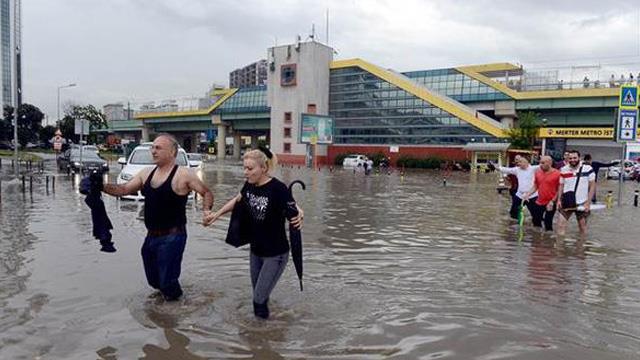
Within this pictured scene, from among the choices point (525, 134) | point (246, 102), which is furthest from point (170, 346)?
point (246, 102)

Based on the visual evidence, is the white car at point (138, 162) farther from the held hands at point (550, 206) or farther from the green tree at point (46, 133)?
the green tree at point (46, 133)

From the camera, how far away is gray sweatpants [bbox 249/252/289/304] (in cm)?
518

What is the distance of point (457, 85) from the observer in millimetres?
74938

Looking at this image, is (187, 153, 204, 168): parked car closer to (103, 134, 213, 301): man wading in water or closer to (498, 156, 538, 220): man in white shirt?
(498, 156, 538, 220): man in white shirt

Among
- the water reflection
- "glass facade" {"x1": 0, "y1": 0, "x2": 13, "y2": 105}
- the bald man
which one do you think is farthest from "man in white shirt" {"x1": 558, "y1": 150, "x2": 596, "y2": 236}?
"glass facade" {"x1": 0, "y1": 0, "x2": 13, "y2": 105}

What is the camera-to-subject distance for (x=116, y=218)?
12.4 metres

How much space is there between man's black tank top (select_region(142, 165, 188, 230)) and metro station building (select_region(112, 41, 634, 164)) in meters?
54.8

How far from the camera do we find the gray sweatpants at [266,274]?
5.18 m

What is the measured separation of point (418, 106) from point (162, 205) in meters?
64.7

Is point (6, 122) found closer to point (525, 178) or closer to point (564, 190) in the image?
point (525, 178)

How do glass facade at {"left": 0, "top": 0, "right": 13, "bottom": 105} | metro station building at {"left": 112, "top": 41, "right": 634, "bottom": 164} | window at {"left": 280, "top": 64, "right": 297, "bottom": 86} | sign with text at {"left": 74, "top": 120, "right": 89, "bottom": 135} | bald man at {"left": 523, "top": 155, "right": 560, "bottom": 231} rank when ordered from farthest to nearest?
1. window at {"left": 280, "top": 64, "right": 297, "bottom": 86}
2. metro station building at {"left": 112, "top": 41, "right": 634, "bottom": 164}
3. glass facade at {"left": 0, "top": 0, "right": 13, "bottom": 105}
4. sign with text at {"left": 74, "top": 120, "right": 89, "bottom": 135}
5. bald man at {"left": 523, "top": 155, "right": 560, "bottom": 231}

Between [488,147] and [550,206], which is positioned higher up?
[488,147]

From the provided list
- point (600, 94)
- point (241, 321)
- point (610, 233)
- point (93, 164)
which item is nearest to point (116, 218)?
point (241, 321)

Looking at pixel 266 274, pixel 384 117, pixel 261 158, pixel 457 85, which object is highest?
pixel 457 85
